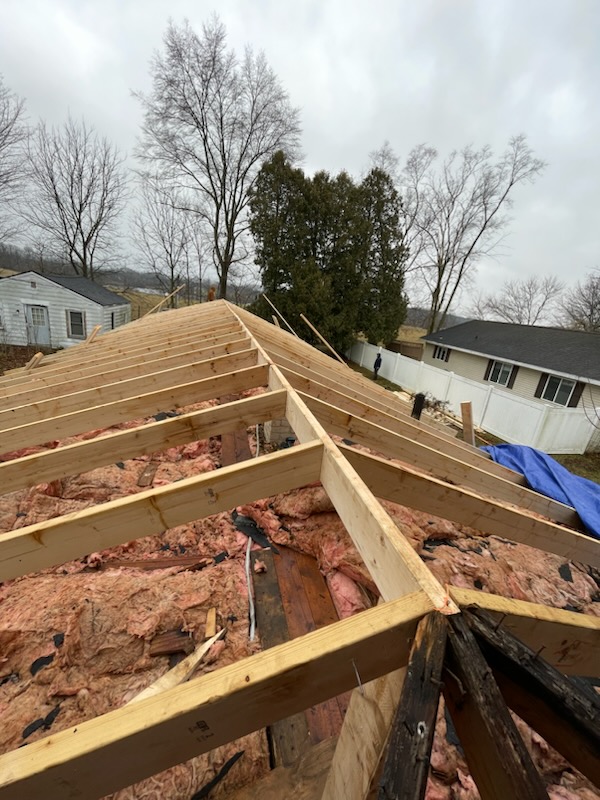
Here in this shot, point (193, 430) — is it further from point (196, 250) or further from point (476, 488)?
point (196, 250)

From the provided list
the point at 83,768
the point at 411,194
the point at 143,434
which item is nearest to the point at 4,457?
the point at 143,434

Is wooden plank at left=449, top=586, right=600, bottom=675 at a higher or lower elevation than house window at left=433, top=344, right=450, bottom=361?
higher

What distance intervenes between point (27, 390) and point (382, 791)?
15.1 feet

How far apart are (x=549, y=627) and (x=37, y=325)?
74.5 feet

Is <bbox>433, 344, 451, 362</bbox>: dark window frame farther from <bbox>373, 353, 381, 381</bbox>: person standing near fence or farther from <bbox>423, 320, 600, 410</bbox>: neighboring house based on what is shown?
<bbox>373, 353, 381, 381</bbox>: person standing near fence

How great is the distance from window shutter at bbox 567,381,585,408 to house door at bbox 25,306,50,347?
83.6 feet

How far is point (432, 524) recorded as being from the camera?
3242 millimetres

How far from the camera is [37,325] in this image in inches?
703

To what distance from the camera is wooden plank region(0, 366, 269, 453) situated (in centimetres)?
273

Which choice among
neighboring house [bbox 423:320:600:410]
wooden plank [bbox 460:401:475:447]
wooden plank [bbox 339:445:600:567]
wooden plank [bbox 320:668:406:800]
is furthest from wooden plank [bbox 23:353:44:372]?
neighboring house [bbox 423:320:600:410]

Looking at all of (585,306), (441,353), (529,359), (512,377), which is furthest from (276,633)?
(585,306)

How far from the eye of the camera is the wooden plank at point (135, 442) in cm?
Result: 222

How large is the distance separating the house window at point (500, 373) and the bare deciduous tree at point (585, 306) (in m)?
14.2

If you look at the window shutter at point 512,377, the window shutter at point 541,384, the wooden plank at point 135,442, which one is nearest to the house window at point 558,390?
the window shutter at point 541,384
